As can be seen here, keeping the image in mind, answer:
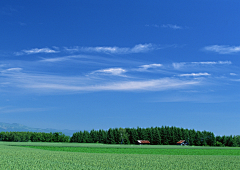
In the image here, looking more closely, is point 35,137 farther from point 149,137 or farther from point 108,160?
point 108,160

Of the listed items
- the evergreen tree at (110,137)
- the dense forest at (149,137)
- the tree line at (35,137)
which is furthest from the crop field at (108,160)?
the tree line at (35,137)

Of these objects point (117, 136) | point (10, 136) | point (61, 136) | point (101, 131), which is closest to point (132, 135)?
point (117, 136)

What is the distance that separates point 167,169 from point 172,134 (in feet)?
388

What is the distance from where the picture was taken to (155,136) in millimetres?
140750

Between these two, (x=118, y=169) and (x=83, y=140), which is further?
(x=83, y=140)

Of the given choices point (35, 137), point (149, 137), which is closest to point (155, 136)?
point (149, 137)

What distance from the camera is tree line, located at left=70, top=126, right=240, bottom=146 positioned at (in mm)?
132375

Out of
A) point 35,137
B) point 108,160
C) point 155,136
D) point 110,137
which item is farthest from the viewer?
point 35,137

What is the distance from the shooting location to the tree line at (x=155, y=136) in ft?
434

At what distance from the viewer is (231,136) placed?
12775 cm

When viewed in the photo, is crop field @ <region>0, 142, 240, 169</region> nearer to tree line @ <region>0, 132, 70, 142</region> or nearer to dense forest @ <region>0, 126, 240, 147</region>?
dense forest @ <region>0, 126, 240, 147</region>

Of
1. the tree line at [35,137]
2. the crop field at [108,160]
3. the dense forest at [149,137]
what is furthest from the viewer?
the tree line at [35,137]

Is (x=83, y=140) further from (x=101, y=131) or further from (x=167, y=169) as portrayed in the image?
(x=167, y=169)

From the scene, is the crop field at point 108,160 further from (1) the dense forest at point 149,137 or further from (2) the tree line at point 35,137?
(2) the tree line at point 35,137
